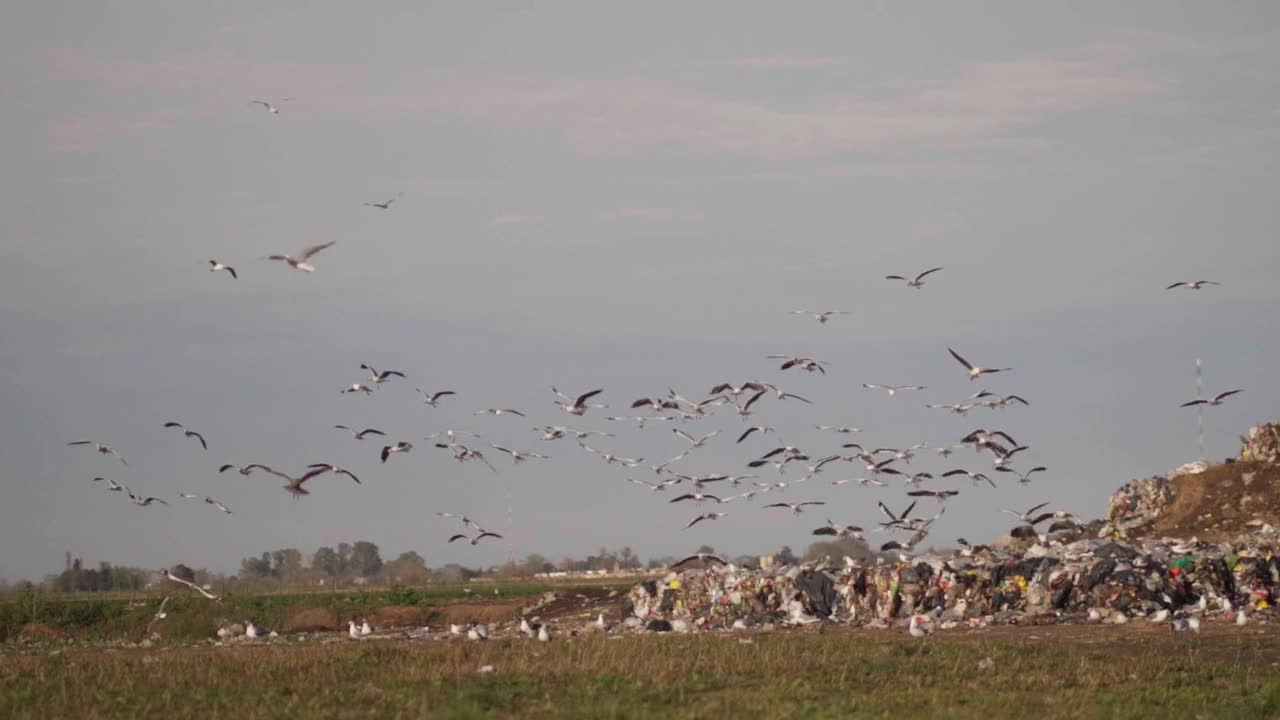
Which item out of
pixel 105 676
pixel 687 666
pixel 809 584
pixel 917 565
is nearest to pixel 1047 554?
pixel 917 565

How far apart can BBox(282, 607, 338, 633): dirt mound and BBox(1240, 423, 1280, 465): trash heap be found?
18.8 metres

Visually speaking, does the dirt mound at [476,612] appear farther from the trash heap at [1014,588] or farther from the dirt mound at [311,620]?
the trash heap at [1014,588]

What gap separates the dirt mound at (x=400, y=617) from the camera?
109ft

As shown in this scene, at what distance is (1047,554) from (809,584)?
3.77m

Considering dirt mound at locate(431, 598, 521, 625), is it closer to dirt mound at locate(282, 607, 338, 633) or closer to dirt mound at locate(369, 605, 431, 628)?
dirt mound at locate(369, 605, 431, 628)

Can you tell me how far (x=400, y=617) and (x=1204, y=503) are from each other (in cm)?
1684

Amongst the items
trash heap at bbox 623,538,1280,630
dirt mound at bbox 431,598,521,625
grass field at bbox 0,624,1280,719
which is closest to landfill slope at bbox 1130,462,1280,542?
trash heap at bbox 623,538,1280,630

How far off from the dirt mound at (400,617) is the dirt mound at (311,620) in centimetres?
88

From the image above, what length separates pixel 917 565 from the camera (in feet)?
80.0

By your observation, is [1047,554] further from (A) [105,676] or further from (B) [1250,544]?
(A) [105,676]

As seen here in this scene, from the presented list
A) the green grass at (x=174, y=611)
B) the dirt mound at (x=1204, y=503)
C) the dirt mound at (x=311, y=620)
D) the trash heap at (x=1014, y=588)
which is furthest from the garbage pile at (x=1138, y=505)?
the dirt mound at (x=311, y=620)

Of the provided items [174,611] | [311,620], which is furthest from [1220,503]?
[174,611]

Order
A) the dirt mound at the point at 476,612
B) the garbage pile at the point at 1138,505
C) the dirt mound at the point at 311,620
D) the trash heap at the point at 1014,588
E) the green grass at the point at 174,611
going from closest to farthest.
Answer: the trash heap at the point at 1014,588 < the garbage pile at the point at 1138,505 < the dirt mound at the point at 476,612 < the dirt mound at the point at 311,620 < the green grass at the point at 174,611

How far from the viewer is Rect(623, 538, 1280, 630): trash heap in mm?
22703
